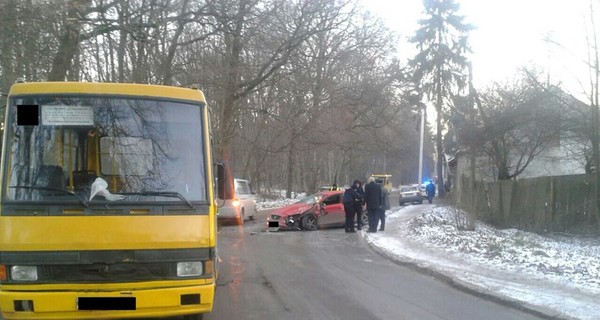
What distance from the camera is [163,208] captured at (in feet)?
19.6

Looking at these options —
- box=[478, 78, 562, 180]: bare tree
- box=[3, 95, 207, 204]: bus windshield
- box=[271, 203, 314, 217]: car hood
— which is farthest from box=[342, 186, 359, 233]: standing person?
box=[3, 95, 207, 204]: bus windshield

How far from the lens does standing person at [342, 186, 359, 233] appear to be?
742 inches

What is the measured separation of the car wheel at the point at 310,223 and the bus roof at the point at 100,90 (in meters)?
14.3

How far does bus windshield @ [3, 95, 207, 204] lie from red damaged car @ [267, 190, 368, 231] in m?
14.4

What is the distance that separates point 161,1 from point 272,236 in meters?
8.26

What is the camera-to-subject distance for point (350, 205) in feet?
62.7

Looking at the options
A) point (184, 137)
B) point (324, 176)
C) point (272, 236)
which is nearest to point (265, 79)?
point (272, 236)

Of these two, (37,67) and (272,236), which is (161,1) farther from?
(272,236)

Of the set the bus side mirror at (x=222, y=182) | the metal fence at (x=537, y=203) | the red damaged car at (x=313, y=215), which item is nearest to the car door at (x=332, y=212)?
the red damaged car at (x=313, y=215)

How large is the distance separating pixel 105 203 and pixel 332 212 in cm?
1562

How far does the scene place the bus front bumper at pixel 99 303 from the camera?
18.2ft

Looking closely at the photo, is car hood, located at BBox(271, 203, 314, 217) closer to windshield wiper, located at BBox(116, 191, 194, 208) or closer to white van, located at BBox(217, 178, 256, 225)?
white van, located at BBox(217, 178, 256, 225)

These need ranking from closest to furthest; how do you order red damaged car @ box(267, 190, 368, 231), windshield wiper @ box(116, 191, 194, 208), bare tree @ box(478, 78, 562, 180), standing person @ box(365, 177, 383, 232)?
windshield wiper @ box(116, 191, 194, 208)
standing person @ box(365, 177, 383, 232)
red damaged car @ box(267, 190, 368, 231)
bare tree @ box(478, 78, 562, 180)

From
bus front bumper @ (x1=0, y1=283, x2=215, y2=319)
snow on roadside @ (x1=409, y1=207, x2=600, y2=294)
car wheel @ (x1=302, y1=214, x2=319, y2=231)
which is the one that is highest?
bus front bumper @ (x1=0, y1=283, x2=215, y2=319)
